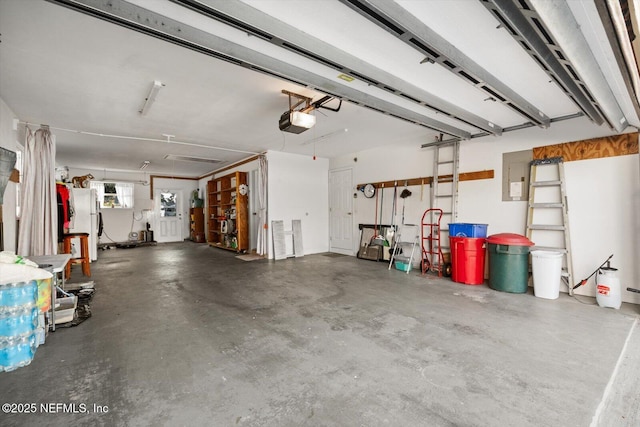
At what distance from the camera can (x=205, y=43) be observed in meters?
2.02

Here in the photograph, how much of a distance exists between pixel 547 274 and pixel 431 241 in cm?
189

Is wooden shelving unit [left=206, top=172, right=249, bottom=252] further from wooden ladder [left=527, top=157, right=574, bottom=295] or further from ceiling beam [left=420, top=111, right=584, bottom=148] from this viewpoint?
wooden ladder [left=527, top=157, right=574, bottom=295]

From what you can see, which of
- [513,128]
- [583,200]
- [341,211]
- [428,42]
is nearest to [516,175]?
[513,128]

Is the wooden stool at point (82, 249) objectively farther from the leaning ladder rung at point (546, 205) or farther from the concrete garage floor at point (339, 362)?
the leaning ladder rung at point (546, 205)

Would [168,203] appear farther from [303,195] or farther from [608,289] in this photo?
[608,289]

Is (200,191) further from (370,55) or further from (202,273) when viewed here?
(370,55)

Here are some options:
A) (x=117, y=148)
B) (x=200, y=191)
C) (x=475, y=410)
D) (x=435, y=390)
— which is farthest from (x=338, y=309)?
(x=200, y=191)

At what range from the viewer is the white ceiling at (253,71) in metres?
1.85

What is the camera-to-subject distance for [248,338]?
106 inches

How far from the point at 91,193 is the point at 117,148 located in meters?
1.29

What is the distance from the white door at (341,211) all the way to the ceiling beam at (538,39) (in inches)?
211

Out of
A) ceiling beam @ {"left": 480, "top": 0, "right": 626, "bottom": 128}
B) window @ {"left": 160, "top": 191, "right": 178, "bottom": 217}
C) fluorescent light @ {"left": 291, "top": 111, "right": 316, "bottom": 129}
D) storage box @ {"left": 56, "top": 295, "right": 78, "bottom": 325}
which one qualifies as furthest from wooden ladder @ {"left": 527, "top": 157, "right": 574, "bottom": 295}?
window @ {"left": 160, "top": 191, "right": 178, "bottom": 217}

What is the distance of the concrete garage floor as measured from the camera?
5.53ft

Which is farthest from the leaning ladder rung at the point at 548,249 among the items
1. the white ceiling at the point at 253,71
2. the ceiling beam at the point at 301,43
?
the ceiling beam at the point at 301,43
